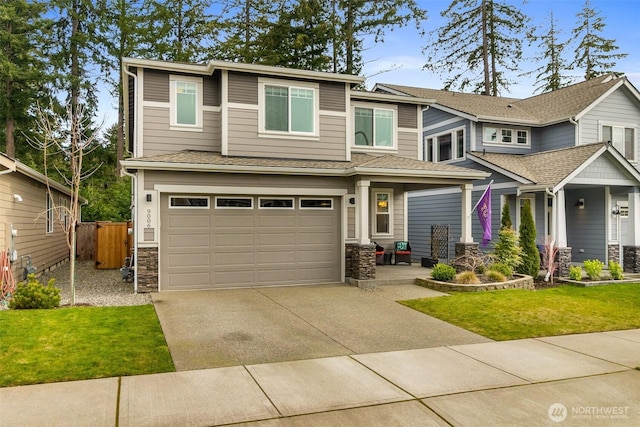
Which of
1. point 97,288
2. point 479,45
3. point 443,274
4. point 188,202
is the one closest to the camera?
point 188,202

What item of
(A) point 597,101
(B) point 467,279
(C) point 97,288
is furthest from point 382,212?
(A) point 597,101

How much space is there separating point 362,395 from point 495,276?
8.22m

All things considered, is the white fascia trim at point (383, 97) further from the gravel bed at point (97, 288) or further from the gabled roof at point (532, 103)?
the gravel bed at point (97, 288)

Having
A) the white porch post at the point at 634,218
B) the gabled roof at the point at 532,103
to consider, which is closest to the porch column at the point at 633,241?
the white porch post at the point at 634,218

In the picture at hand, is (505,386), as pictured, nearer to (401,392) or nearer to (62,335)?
(401,392)

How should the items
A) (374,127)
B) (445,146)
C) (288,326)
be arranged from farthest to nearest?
1. (445,146)
2. (374,127)
3. (288,326)

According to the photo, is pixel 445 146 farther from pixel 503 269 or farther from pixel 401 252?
pixel 503 269

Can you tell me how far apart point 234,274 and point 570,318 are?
290 inches

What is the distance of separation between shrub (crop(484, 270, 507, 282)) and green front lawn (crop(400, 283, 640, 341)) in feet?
2.14

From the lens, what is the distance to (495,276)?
11875 millimetres

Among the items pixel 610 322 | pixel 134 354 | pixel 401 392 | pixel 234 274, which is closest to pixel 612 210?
pixel 610 322

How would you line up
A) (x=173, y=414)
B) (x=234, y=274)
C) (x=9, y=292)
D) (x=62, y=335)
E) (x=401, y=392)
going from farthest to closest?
(x=234, y=274) → (x=9, y=292) → (x=62, y=335) → (x=401, y=392) → (x=173, y=414)

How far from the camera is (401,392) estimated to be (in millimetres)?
4824

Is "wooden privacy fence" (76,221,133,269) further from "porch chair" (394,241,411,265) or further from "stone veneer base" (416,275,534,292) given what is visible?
"stone veneer base" (416,275,534,292)
